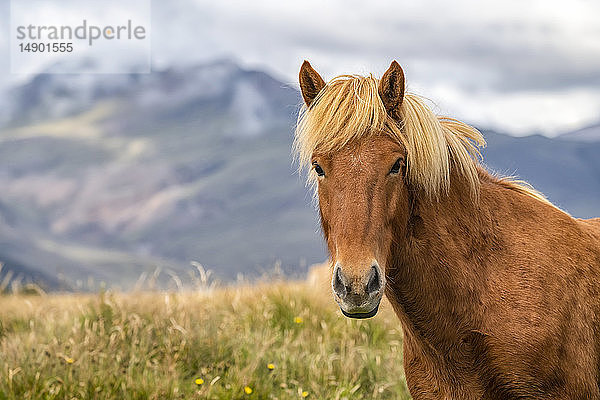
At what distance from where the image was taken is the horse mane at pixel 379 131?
3381 mm

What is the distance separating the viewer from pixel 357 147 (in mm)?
3354

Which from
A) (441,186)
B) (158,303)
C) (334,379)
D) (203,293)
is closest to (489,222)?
(441,186)

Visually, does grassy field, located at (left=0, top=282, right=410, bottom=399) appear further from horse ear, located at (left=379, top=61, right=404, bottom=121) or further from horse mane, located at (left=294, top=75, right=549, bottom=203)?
horse ear, located at (left=379, top=61, right=404, bottom=121)

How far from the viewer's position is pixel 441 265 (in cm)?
359

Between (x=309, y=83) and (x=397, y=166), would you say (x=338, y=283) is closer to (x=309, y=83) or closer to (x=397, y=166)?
(x=397, y=166)

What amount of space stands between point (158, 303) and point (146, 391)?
1.59 meters

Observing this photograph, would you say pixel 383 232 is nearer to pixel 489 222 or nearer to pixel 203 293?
pixel 489 222

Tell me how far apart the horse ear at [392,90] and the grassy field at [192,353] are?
267 centimetres

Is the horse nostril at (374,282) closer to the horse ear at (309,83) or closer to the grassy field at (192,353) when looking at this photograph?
the horse ear at (309,83)

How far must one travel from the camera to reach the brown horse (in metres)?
3.34

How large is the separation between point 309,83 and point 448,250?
117cm

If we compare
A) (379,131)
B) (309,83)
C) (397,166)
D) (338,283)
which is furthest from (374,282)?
(309,83)

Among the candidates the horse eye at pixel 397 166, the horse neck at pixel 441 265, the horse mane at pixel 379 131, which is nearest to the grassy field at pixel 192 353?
the horse neck at pixel 441 265

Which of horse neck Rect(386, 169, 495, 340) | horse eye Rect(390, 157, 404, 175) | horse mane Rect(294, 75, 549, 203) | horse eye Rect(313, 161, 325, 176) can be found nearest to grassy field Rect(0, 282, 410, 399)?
horse neck Rect(386, 169, 495, 340)
